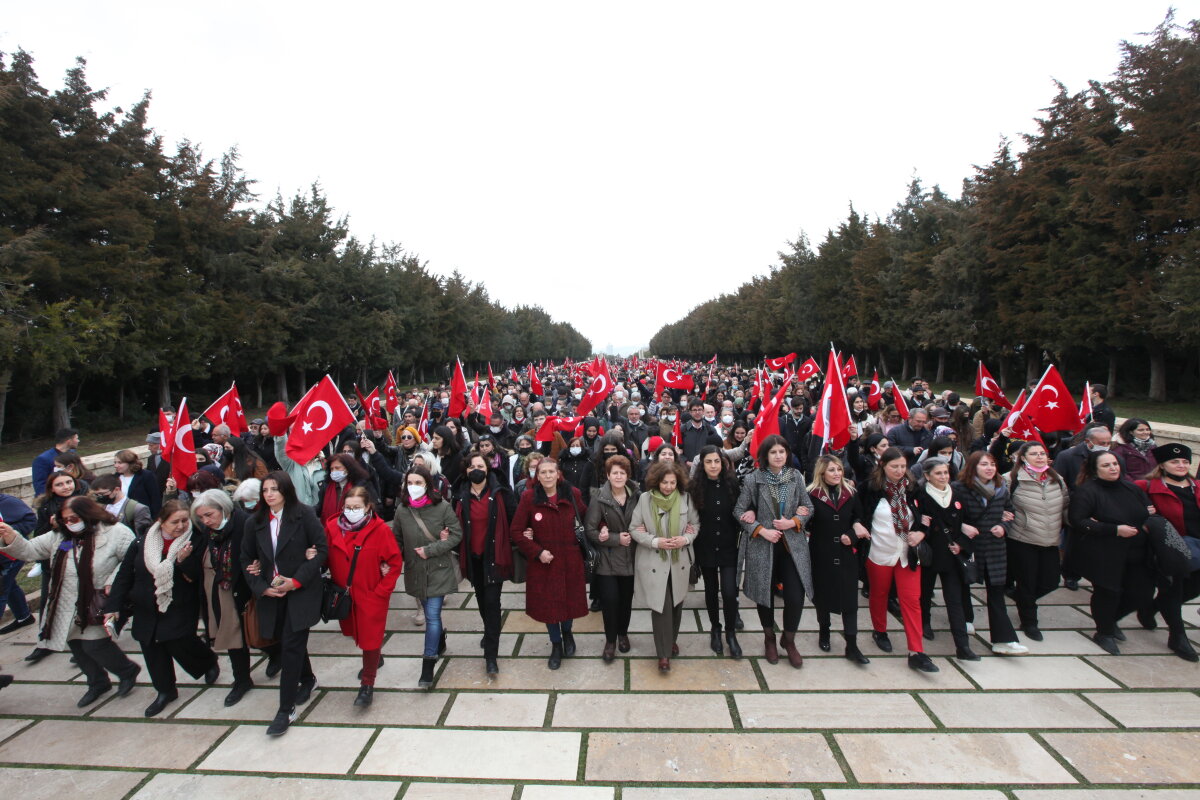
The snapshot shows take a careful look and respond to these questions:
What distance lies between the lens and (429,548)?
451cm

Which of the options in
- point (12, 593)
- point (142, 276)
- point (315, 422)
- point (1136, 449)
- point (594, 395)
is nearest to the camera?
point (12, 593)

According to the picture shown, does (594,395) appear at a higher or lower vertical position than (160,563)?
higher

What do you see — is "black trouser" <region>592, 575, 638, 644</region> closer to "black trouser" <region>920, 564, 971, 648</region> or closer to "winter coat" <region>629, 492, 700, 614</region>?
"winter coat" <region>629, 492, 700, 614</region>

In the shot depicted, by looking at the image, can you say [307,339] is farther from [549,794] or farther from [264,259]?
[549,794]

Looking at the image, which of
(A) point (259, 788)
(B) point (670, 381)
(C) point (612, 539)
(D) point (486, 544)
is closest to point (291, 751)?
(A) point (259, 788)

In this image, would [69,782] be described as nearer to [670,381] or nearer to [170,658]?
[170,658]

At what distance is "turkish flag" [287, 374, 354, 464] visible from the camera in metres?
6.35

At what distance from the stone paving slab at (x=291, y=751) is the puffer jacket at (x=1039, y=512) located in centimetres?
525

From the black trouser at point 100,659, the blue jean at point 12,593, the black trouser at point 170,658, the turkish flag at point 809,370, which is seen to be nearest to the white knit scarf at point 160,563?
the black trouser at point 170,658

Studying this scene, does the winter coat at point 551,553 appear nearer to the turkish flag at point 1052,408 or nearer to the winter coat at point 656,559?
the winter coat at point 656,559

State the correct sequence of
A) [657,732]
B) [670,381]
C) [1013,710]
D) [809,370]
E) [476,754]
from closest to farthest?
[476,754] → [657,732] → [1013,710] → [670,381] → [809,370]

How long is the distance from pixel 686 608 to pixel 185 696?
13.8 ft

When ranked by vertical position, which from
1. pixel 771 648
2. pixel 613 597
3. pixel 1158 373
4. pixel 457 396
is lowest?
pixel 771 648

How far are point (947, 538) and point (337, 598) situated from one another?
465cm
